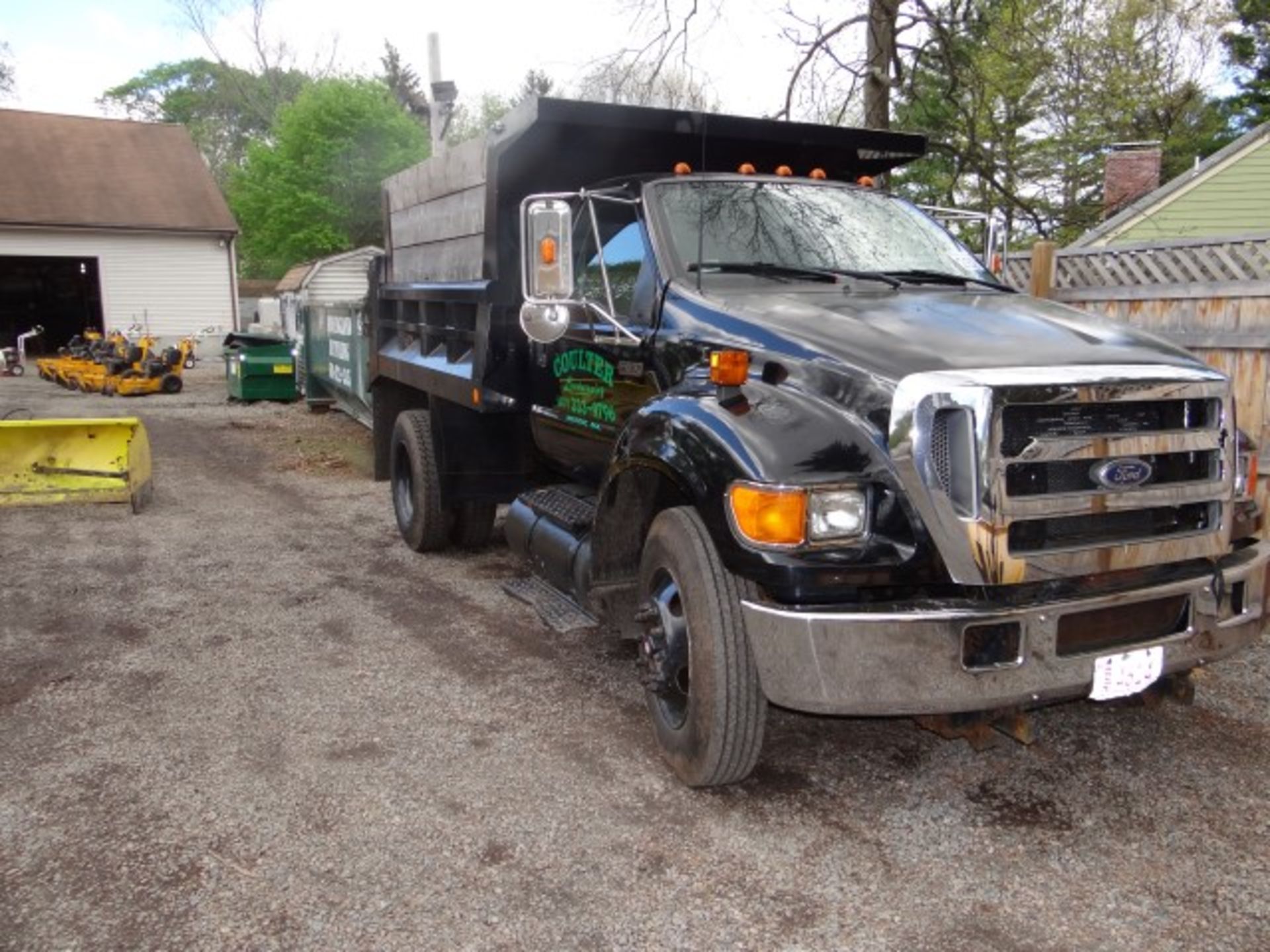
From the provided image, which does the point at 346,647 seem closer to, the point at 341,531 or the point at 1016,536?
the point at 341,531

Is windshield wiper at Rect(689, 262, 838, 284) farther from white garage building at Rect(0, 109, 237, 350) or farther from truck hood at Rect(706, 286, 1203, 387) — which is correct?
white garage building at Rect(0, 109, 237, 350)

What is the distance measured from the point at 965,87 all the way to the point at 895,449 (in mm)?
9750

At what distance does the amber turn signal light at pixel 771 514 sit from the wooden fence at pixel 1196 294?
4.19 meters

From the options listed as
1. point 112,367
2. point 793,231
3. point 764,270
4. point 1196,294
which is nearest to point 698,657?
point 764,270

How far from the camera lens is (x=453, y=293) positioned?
229 inches

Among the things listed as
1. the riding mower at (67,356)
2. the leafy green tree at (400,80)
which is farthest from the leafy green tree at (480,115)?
the riding mower at (67,356)

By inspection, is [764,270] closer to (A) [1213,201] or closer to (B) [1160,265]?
(B) [1160,265]

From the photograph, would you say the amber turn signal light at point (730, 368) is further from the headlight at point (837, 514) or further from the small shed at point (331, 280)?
the small shed at point (331, 280)

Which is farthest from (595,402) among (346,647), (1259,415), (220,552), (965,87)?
(965,87)

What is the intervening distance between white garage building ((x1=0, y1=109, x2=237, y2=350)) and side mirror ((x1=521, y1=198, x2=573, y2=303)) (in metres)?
29.3

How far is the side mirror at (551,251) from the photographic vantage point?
4.01m

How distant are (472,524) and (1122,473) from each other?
15.5 ft

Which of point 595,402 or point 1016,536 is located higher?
point 595,402

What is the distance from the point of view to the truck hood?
3.16 m
